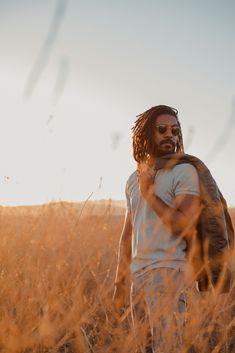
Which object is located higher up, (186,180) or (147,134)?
(147,134)

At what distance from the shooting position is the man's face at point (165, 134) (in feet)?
6.90

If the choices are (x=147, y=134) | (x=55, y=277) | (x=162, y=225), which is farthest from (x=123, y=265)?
(x=55, y=277)

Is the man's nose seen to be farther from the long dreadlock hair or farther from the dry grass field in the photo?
the dry grass field

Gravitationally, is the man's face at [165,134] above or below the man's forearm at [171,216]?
above

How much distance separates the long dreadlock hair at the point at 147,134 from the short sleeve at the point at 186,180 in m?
0.36

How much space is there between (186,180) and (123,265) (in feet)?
2.02

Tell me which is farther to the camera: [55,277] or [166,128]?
[166,128]

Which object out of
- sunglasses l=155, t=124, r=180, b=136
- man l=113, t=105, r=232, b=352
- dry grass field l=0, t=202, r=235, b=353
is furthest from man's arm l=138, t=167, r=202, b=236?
sunglasses l=155, t=124, r=180, b=136

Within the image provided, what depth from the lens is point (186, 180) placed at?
1842 mm

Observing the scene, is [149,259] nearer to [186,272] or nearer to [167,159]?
[186,272]

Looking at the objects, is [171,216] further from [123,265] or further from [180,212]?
[123,265]

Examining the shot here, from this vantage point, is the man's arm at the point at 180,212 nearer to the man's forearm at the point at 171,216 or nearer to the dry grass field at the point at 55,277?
the man's forearm at the point at 171,216

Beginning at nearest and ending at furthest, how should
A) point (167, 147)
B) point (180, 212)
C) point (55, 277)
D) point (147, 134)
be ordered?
point (55, 277) < point (180, 212) < point (167, 147) < point (147, 134)

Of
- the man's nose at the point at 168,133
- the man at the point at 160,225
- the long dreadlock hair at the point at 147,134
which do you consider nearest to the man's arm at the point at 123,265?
the man at the point at 160,225
